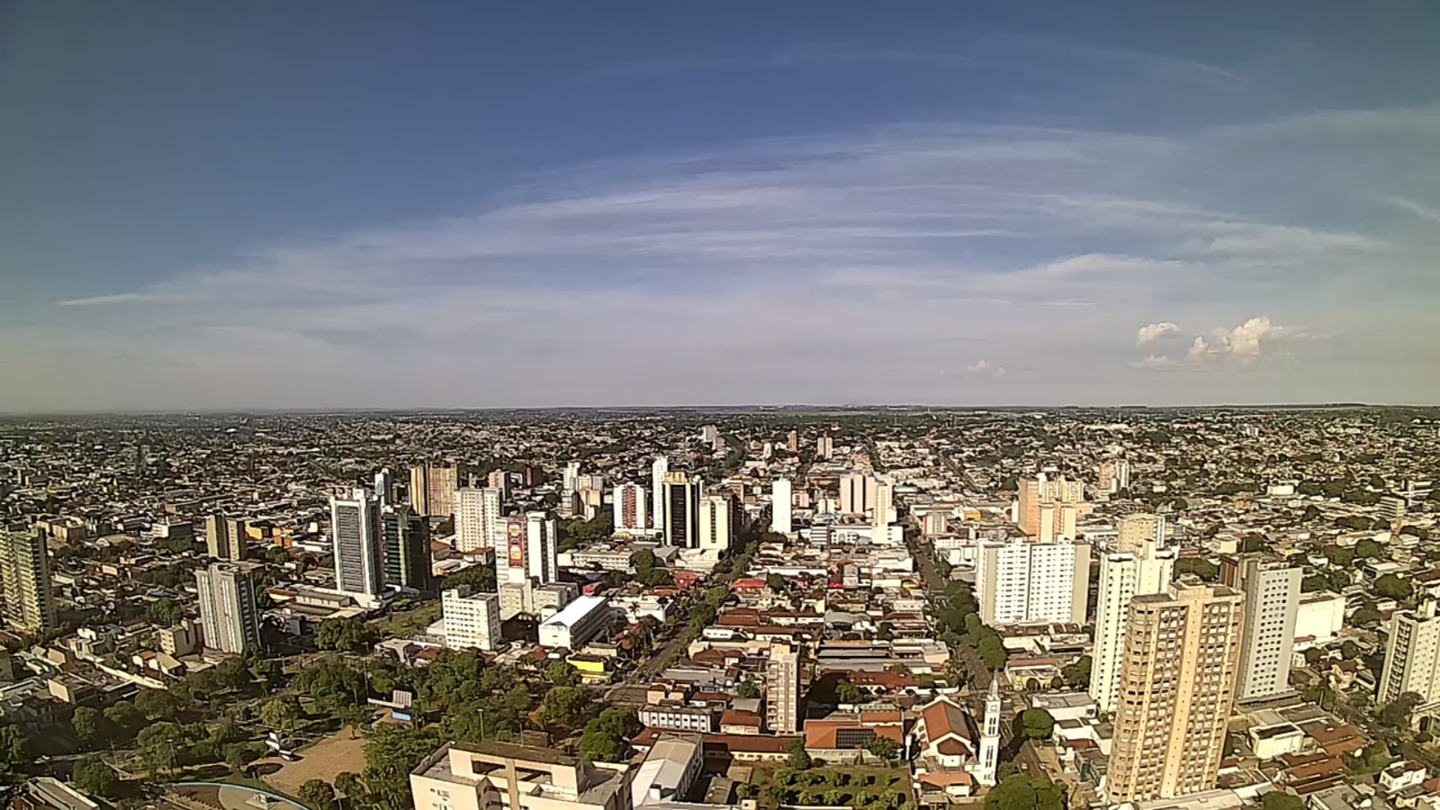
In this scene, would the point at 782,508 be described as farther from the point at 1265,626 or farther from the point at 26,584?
the point at 26,584

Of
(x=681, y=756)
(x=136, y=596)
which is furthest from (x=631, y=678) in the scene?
(x=136, y=596)

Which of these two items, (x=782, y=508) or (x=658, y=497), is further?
(x=782, y=508)

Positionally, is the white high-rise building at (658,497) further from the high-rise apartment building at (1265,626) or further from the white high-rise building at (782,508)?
the high-rise apartment building at (1265,626)

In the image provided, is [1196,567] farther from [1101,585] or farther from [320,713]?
[320,713]

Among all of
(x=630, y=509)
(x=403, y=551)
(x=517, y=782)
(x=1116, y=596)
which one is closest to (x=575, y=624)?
(x=403, y=551)

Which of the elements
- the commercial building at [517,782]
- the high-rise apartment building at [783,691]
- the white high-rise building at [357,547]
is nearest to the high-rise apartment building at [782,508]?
the white high-rise building at [357,547]

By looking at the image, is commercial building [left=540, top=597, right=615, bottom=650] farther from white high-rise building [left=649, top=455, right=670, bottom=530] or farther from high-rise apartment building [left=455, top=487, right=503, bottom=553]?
white high-rise building [left=649, top=455, right=670, bottom=530]

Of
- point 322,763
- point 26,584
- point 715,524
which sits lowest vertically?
point 322,763
